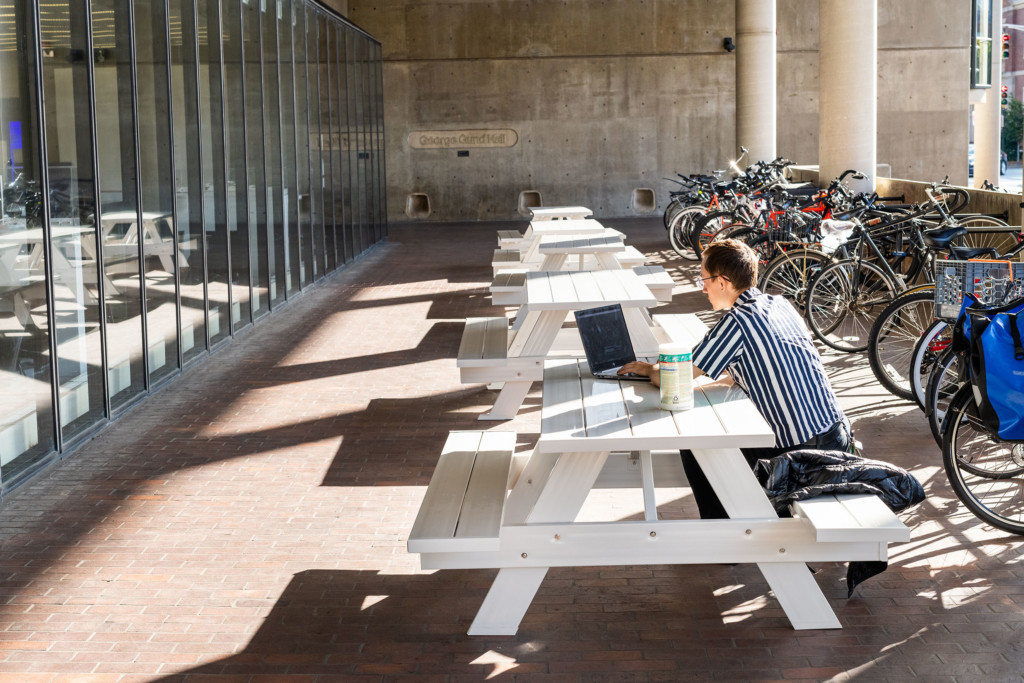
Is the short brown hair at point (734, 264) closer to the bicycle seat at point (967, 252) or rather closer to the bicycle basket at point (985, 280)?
the bicycle basket at point (985, 280)

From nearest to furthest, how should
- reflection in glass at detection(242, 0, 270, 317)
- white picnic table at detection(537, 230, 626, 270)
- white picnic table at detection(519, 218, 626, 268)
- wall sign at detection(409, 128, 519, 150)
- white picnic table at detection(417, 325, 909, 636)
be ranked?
white picnic table at detection(417, 325, 909, 636)
white picnic table at detection(537, 230, 626, 270)
white picnic table at detection(519, 218, 626, 268)
reflection in glass at detection(242, 0, 270, 317)
wall sign at detection(409, 128, 519, 150)

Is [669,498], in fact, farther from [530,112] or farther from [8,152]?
[530,112]

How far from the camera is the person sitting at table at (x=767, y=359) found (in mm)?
3838

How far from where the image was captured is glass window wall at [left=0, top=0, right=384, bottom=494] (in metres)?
5.57

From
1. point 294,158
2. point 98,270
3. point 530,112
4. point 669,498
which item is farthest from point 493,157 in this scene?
point 669,498

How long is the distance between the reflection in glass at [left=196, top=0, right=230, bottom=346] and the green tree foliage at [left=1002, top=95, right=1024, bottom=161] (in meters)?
54.9

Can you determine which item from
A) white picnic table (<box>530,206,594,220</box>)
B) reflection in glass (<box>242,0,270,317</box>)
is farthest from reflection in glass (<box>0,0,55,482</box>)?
white picnic table (<box>530,206,594,220</box>)

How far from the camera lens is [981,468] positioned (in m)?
5.06

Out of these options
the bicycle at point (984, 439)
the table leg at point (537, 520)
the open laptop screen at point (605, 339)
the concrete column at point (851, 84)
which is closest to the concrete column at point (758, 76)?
the concrete column at point (851, 84)

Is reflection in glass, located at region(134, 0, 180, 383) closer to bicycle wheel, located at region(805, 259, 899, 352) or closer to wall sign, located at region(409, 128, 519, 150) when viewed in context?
bicycle wheel, located at region(805, 259, 899, 352)

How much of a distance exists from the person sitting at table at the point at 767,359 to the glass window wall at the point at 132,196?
10.9 ft

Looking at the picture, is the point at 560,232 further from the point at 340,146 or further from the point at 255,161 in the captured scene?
the point at 340,146

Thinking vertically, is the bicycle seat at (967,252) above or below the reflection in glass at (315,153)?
below

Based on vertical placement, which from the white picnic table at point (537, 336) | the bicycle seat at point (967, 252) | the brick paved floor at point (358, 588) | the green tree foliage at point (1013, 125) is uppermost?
the green tree foliage at point (1013, 125)
